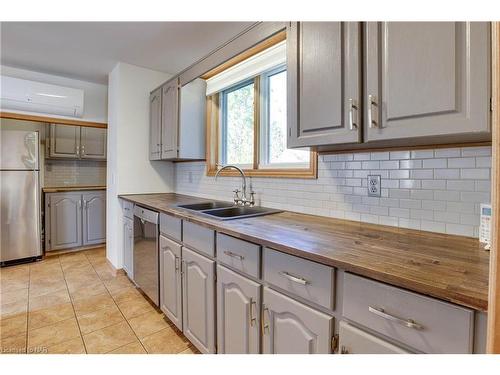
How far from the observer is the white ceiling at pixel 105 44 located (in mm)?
2100

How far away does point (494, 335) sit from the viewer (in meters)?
0.50

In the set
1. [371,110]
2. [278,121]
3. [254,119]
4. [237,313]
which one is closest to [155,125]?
[254,119]

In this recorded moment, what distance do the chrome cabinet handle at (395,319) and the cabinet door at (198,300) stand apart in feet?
2.82

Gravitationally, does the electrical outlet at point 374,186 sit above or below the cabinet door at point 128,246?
above

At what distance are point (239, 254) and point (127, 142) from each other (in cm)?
232

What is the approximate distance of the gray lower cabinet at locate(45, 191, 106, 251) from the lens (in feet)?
11.7

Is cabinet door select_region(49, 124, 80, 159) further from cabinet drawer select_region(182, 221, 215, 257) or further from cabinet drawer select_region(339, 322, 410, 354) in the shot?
cabinet drawer select_region(339, 322, 410, 354)

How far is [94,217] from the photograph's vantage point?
392cm

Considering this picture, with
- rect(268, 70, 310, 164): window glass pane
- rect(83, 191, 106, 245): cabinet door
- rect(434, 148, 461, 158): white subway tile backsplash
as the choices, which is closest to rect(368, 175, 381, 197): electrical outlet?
rect(434, 148, 461, 158): white subway tile backsplash

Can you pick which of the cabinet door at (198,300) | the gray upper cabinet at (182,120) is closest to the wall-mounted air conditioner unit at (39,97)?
the gray upper cabinet at (182,120)

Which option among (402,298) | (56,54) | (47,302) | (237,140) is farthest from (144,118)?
(402,298)

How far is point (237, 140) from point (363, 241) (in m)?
1.75

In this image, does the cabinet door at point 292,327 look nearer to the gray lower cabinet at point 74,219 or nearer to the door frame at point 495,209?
the door frame at point 495,209

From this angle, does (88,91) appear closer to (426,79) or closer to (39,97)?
(39,97)
